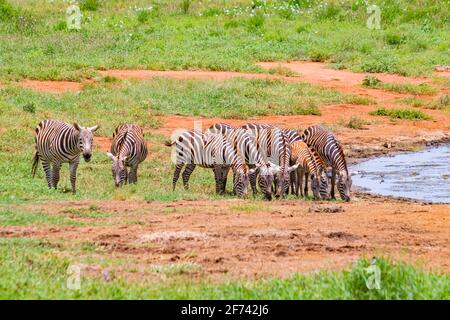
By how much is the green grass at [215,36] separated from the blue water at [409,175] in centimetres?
817

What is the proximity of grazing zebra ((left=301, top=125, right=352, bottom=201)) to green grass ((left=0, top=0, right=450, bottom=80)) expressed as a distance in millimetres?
9852

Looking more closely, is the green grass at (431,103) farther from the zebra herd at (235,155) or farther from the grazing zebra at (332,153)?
the zebra herd at (235,155)

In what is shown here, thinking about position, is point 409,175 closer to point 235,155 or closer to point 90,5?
point 235,155

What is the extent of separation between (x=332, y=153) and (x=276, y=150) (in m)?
0.94

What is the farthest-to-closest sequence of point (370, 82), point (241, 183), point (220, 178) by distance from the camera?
point (370, 82) → point (220, 178) → point (241, 183)

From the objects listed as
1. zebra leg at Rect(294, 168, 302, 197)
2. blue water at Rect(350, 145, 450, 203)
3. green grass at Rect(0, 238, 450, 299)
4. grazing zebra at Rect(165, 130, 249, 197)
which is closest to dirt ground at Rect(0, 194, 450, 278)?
green grass at Rect(0, 238, 450, 299)

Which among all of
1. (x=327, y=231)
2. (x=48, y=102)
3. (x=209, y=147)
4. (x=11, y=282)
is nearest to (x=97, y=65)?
(x=48, y=102)

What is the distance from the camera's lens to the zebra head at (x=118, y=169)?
16391mm

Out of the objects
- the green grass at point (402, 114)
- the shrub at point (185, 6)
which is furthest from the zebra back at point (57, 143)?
the shrub at point (185, 6)

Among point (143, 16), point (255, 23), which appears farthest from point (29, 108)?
point (255, 23)

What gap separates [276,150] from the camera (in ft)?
55.5

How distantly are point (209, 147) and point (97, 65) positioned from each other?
449 inches

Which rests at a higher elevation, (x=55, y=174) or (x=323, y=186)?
(x=55, y=174)

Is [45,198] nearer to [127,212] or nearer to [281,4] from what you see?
[127,212]
